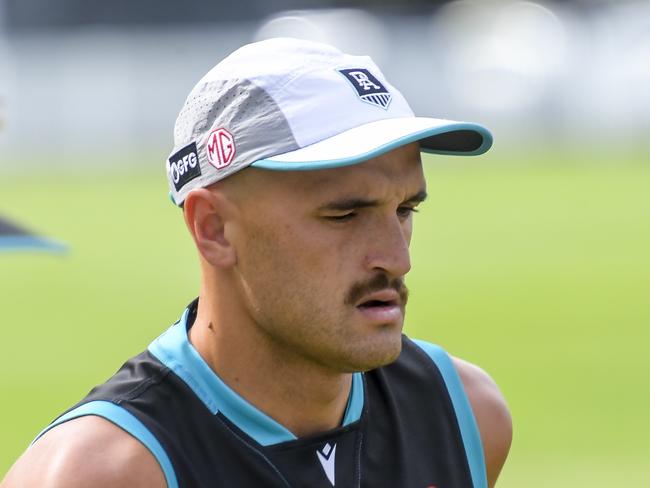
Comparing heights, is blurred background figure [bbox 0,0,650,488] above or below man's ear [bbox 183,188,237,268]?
above

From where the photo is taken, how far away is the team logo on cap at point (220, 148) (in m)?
2.59

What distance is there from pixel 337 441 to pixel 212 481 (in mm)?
292

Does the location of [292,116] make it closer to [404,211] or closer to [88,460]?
[404,211]

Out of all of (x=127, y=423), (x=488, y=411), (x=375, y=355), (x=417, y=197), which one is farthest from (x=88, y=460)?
(x=488, y=411)

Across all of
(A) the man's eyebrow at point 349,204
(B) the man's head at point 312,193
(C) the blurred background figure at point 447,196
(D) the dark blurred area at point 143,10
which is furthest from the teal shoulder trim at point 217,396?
(D) the dark blurred area at point 143,10

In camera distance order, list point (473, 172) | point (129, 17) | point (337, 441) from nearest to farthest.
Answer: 1. point (337, 441)
2. point (473, 172)
3. point (129, 17)

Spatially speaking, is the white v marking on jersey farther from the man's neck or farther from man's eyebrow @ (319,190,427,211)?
man's eyebrow @ (319,190,427,211)

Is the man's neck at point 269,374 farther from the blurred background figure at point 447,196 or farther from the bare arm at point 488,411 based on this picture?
the blurred background figure at point 447,196

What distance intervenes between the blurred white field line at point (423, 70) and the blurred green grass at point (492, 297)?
2.63 meters

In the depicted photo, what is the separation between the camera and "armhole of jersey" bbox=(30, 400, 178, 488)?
2479mm

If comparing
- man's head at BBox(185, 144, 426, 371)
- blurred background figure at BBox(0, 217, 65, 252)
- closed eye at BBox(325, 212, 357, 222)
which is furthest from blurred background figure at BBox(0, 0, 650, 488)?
closed eye at BBox(325, 212, 357, 222)

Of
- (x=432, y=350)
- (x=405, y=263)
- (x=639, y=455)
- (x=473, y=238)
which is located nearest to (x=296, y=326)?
(x=405, y=263)

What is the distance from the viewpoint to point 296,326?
261 centimetres

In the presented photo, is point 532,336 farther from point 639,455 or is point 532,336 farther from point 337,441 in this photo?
point 337,441
